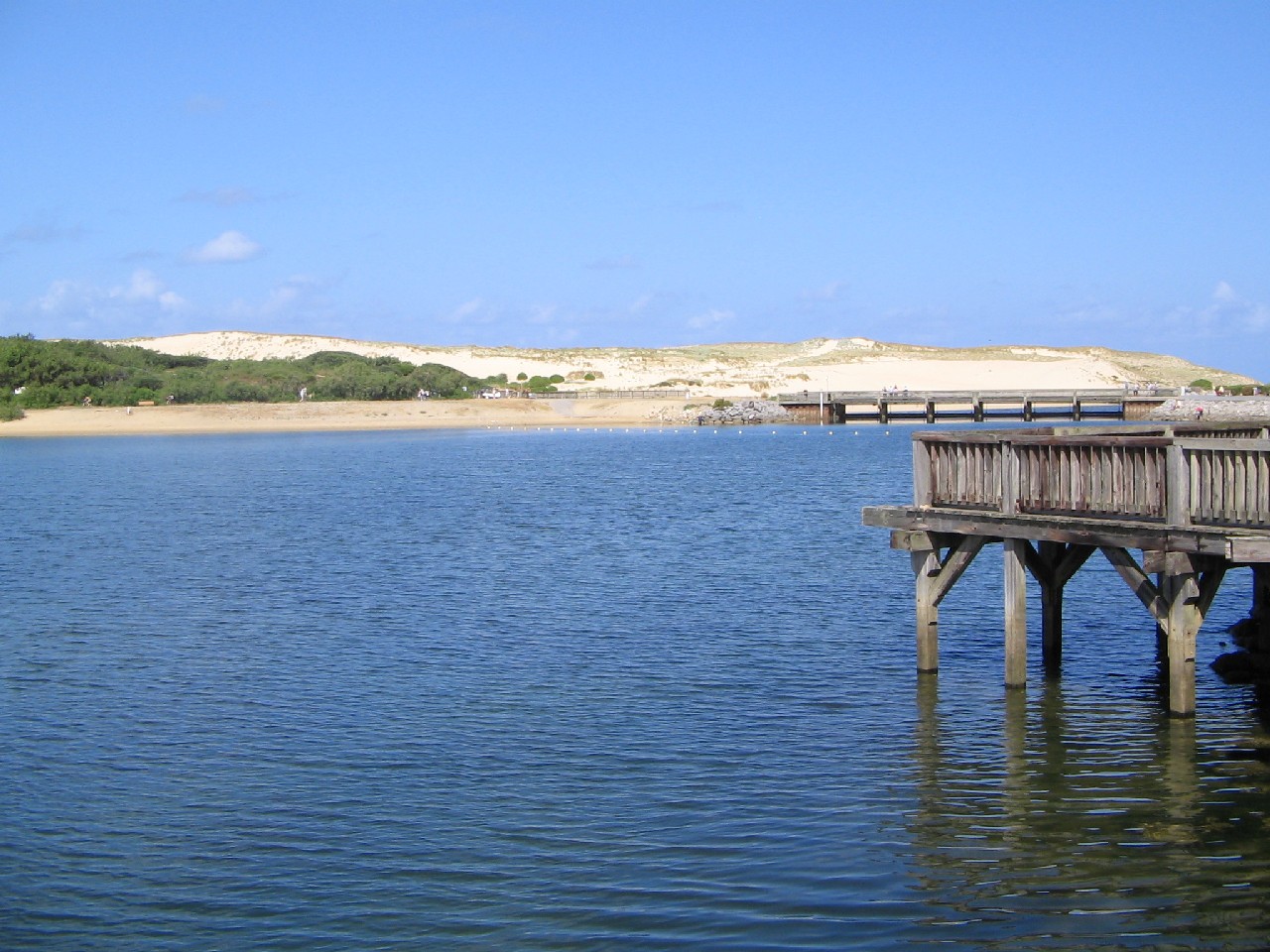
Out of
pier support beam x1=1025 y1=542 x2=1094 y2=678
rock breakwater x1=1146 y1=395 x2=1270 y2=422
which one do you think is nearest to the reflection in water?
pier support beam x1=1025 y1=542 x2=1094 y2=678

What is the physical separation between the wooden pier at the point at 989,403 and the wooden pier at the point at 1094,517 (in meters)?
78.2

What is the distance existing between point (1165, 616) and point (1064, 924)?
461cm

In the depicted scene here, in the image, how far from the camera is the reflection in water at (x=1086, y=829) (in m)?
9.08

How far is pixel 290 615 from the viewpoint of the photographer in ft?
70.7

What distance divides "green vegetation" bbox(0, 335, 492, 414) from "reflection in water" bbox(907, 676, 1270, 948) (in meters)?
99.1

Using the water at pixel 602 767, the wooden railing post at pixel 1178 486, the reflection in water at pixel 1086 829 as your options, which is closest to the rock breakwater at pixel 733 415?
the water at pixel 602 767

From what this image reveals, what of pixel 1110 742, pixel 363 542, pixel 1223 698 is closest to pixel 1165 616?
pixel 1110 742

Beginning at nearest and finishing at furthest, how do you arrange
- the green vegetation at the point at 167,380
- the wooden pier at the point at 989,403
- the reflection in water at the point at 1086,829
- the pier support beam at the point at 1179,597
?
the reflection in water at the point at 1086,829 → the pier support beam at the point at 1179,597 → the wooden pier at the point at 989,403 → the green vegetation at the point at 167,380

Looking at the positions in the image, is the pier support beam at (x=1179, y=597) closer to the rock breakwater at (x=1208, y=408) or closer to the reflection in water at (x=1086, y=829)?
the reflection in water at (x=1086, y=829)

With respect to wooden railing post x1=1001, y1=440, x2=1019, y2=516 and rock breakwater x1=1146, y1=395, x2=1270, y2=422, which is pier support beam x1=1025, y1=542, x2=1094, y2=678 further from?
rock breakwater x1=1146, y1=395, x2=1270, y2=422

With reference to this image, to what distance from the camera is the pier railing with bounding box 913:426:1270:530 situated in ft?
39.8

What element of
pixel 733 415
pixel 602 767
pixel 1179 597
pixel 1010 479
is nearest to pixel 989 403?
pixel 733 415

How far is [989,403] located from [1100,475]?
87254mm

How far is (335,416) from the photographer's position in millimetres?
106750
